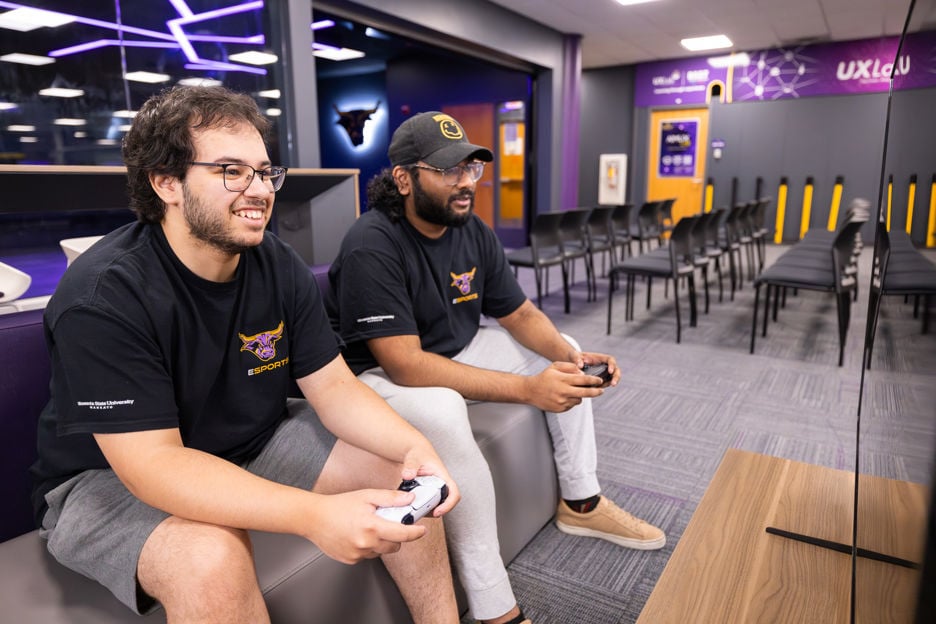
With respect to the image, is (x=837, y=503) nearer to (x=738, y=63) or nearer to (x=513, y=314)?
(x=513, y=314)

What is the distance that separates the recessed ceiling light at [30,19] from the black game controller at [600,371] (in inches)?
136

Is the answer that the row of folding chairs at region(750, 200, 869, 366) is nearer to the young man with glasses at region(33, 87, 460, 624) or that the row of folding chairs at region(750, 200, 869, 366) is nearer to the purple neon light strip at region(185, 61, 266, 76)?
the young man with glasses at region(33, 87, 460, 624)

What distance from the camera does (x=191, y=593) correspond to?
843 mm

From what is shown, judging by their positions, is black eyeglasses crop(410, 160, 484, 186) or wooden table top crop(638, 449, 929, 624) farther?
black eyeglasses crop(410, 160, 484, 186)

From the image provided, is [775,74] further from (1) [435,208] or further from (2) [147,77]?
(1) [435,208]

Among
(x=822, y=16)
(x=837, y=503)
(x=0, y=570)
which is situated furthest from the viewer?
(x=822, y=16)

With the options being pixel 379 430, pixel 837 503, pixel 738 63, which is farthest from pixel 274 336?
pixel 738 63

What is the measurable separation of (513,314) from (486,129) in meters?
7.02

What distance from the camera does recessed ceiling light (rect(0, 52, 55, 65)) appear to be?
3.12 meters

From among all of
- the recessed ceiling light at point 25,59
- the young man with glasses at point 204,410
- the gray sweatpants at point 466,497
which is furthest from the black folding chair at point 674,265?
the recessed ceiling light at point 25,59

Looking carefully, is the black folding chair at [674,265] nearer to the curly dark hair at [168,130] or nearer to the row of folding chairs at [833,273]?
the row of folding chairs at [833,273]

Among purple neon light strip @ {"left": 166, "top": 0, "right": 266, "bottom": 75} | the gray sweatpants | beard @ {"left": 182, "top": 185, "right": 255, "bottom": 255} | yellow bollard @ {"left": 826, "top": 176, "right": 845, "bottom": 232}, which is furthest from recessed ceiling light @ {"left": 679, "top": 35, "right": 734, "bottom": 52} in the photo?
beard @ {"left": 182, "top": 185, "right": 255, "bottom": 255}

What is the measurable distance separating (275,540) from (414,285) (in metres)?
0.79

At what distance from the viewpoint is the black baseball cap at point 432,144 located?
5.57ft
